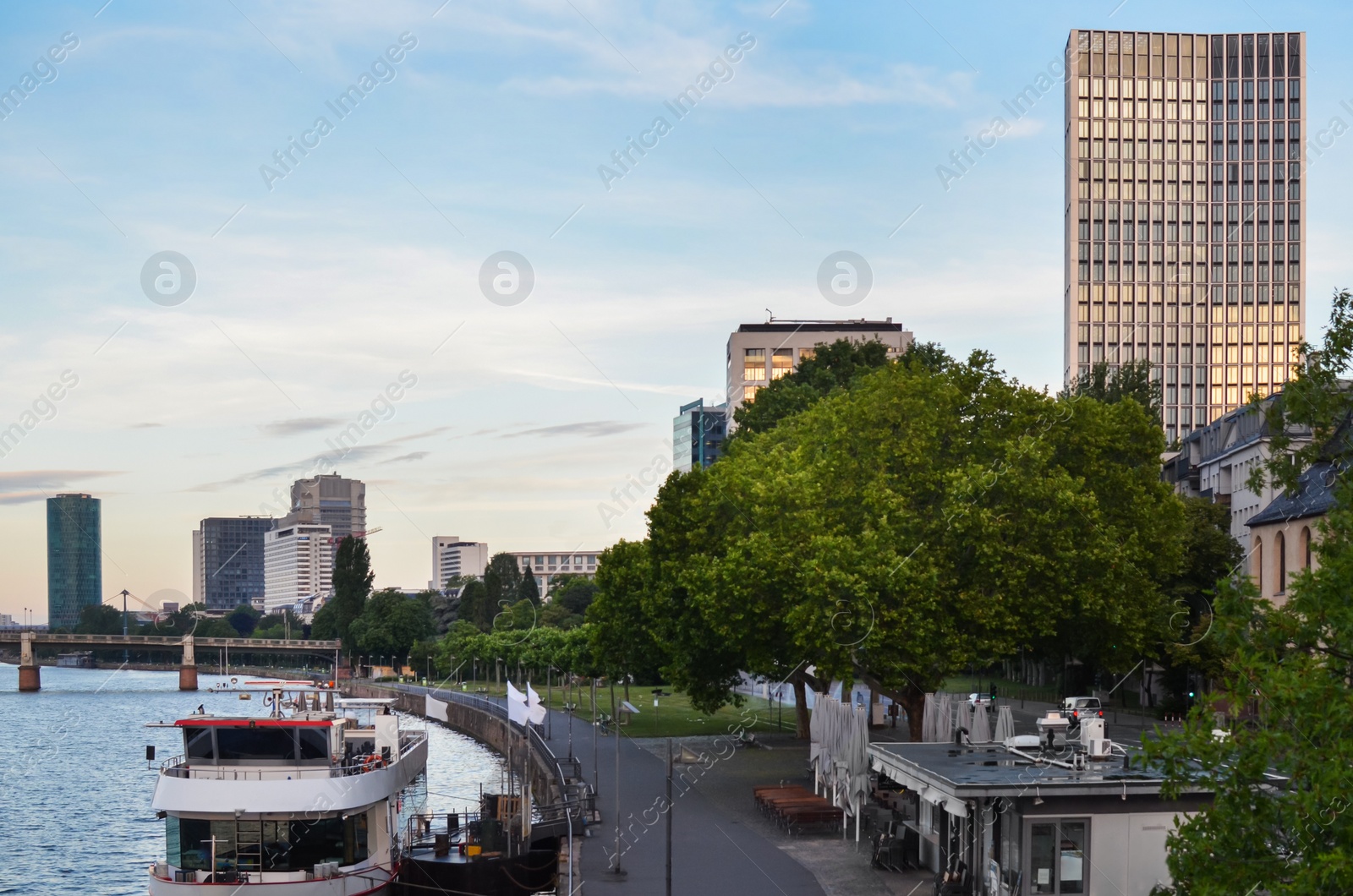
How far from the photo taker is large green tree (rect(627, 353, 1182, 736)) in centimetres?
4078

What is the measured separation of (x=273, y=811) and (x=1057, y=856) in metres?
18.2

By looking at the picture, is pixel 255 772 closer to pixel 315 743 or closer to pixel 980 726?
pixel 315 743

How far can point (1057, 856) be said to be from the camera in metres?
24.0

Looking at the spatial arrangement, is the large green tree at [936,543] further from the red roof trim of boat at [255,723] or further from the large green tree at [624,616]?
the red roof trim of boat at [255,723]

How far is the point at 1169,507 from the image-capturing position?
155 ft

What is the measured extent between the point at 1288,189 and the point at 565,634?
10196 centimetres

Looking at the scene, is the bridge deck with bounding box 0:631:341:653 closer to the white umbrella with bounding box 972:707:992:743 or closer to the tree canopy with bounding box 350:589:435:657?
the tree canopy with bounding box 350:589:435:657

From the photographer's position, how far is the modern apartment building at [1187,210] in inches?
6152

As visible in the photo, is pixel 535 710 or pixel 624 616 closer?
pixel 535 710

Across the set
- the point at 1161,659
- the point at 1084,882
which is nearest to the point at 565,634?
the point at 1161,659

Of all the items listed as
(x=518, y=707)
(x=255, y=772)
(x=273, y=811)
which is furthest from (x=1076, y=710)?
(x=255, y=772)

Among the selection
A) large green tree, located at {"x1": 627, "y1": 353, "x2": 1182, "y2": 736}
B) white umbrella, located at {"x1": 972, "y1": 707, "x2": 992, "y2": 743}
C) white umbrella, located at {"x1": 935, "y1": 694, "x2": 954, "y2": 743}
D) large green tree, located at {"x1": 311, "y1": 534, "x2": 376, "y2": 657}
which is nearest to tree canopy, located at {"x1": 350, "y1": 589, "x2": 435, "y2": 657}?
large green tree, located at {"x1": 311, "y1": 534, "x2": 376, "y2": 657}

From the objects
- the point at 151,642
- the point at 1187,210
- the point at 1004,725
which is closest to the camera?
the point at 1004,725

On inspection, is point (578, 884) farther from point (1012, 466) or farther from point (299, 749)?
point (1012, 466)
